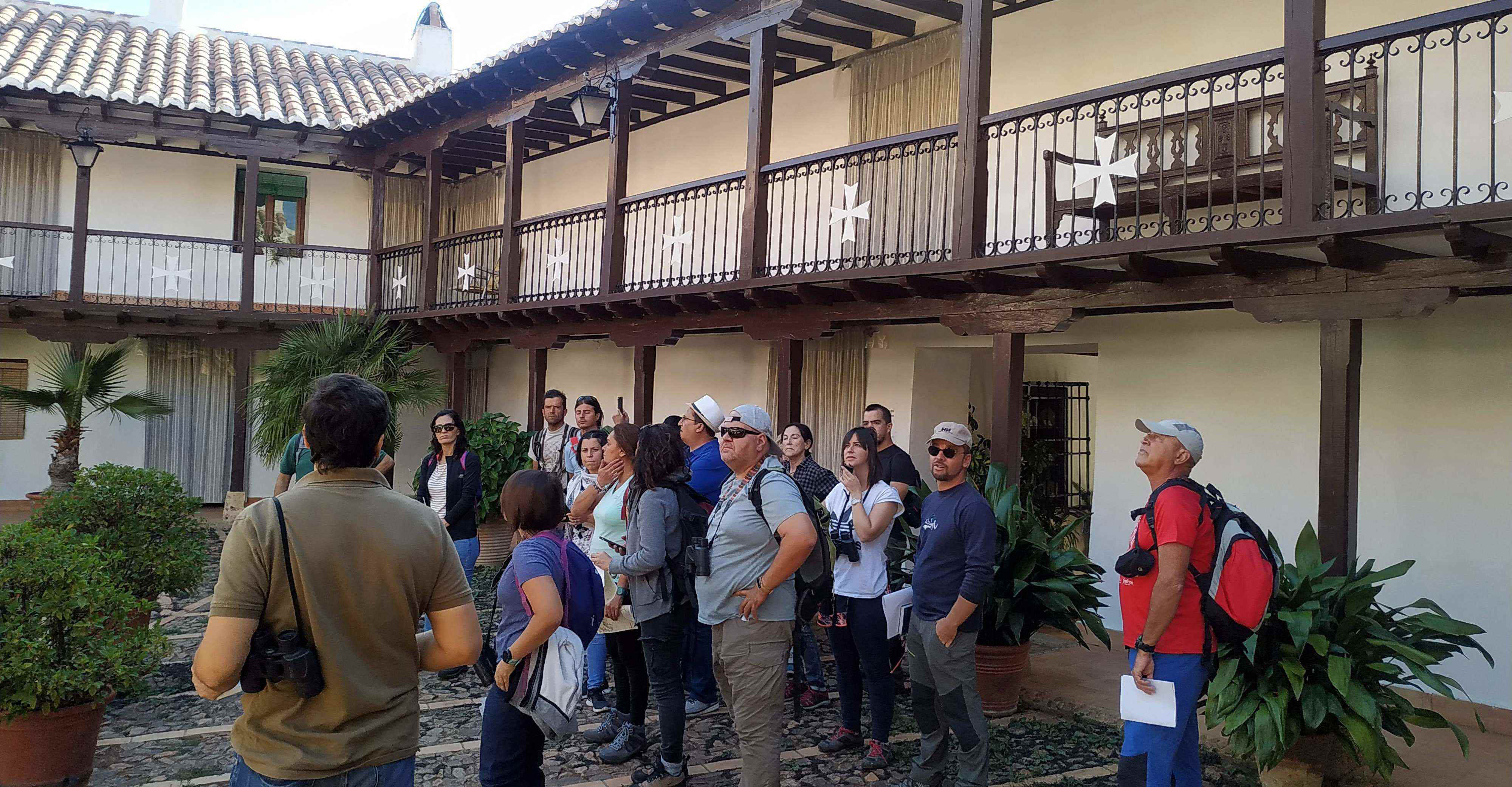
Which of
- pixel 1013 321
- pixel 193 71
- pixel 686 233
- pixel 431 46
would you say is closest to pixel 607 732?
pixel 1013 321

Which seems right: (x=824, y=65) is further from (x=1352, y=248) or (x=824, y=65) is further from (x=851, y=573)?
(x=851, y=573)

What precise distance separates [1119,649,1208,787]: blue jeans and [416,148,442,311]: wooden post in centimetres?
1293

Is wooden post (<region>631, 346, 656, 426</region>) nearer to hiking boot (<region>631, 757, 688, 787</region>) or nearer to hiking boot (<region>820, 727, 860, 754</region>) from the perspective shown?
hiking boot (<region>820, 727, 860, 754</region>)

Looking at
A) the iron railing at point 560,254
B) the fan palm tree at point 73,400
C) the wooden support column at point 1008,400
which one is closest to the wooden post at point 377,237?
the iron railing at point 560,254

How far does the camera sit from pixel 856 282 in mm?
8867

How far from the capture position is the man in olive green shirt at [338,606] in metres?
2.51

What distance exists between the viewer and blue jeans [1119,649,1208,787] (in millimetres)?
3910

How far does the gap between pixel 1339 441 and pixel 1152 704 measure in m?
3.20

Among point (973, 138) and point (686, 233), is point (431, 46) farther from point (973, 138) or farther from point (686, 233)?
point (973, 138)

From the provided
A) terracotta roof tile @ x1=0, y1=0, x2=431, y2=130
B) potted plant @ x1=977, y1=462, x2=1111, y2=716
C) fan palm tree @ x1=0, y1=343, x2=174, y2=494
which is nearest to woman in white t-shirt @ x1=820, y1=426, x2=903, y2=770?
potted plant @ x1=977, y1=462, x2=1111, y2=716

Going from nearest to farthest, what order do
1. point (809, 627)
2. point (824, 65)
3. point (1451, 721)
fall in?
point (1451, 721) < point (809, 627) < point (824, 65)

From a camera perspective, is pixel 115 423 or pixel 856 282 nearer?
pixel 856 282

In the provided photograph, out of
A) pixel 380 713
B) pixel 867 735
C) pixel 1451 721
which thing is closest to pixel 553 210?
pixel 867 735

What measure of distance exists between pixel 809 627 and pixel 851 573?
187 centimetres
